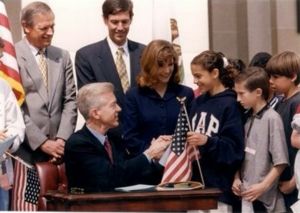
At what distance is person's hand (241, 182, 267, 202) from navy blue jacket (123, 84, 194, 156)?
0.62 metres

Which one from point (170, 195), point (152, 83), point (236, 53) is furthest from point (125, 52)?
point (236, 53)

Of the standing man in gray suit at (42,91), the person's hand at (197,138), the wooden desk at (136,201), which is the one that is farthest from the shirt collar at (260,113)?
the standing man in gray suit at (42,91)

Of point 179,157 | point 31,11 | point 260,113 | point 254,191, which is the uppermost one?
point 31,11

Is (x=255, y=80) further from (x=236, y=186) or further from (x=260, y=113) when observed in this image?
(x=236, y=186)

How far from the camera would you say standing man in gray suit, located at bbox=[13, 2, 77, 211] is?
741 cm

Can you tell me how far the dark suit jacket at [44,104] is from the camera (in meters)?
7.43

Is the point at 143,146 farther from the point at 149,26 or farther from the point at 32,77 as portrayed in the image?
the point at 149,26

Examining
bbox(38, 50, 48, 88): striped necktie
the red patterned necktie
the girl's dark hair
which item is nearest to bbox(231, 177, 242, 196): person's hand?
the girl's dark hair

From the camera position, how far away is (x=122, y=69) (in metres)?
7.57

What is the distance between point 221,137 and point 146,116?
508mm

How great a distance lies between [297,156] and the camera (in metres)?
6.95

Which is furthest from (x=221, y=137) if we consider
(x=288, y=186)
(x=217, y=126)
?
(x=288, y=186)

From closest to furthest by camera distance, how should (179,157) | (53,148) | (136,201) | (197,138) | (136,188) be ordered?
(136,201) < (136,188) < (197,138) < (179,157) < (53,148)

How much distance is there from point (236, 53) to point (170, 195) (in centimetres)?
385
